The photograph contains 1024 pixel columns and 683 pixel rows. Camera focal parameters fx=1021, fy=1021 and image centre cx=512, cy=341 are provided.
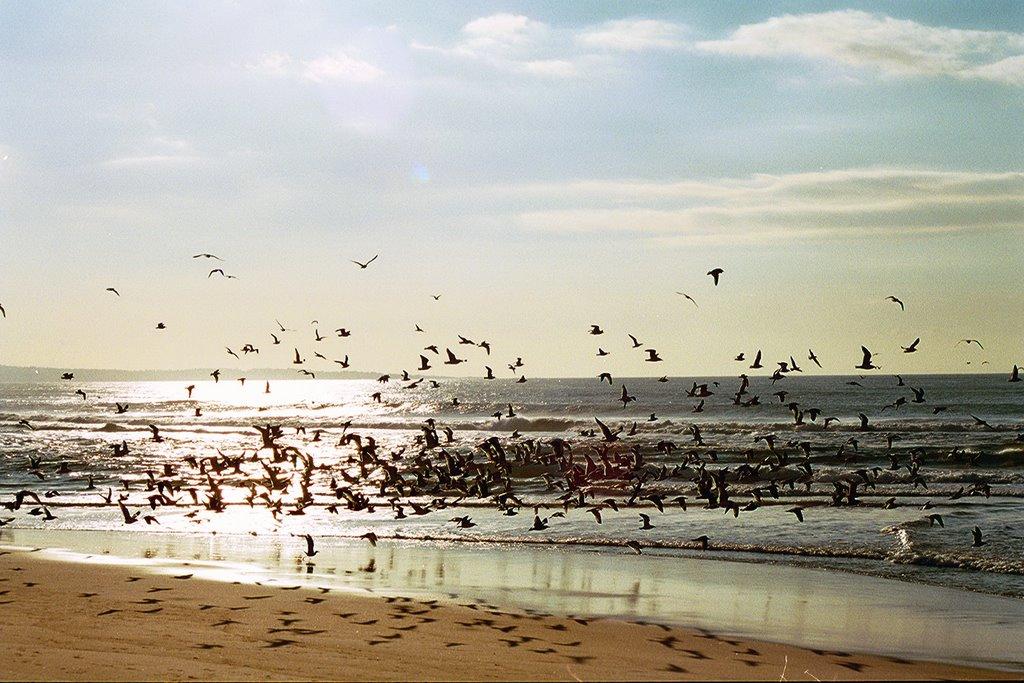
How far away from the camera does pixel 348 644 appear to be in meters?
12.5

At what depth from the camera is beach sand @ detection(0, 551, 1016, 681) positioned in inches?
442

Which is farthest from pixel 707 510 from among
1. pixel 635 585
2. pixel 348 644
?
pixel 348 644

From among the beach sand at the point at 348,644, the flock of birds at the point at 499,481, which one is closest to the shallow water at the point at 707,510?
the flock of birds at the point at 499,481

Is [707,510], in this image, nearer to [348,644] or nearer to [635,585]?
[635,585]

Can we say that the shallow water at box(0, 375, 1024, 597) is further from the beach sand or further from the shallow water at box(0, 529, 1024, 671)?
the beach sand

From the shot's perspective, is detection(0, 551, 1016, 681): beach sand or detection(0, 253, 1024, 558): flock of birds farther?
detection(0, 253, 1024, 558): flock of birds

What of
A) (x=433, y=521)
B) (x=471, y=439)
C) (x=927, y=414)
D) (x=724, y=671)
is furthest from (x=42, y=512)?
(x=927, y=414)

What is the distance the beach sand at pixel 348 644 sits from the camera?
36.9 feet

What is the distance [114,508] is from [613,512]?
13.6 metres

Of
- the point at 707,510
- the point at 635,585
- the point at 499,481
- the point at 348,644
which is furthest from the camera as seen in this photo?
the point at 499,481

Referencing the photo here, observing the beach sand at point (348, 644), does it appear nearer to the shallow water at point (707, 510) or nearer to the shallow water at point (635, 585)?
the shallow water at point (635, 585)

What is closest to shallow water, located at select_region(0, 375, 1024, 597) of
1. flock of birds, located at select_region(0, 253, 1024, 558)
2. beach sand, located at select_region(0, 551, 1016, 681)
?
flock of birds, located at select_region(0, 253, 1024, 558)

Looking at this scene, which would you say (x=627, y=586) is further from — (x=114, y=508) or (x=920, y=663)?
(x=114, y=508)

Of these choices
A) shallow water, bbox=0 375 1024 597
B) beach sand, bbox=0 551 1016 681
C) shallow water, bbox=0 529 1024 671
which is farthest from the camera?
shallow water, bbox=0 375 1024 597
